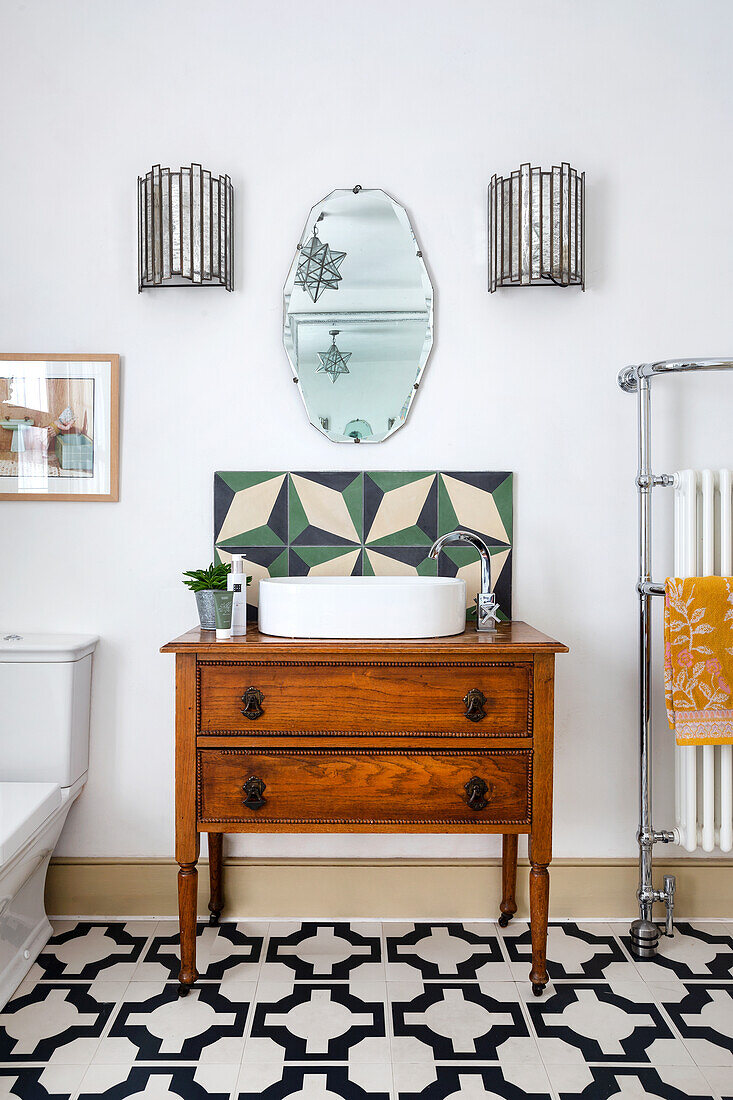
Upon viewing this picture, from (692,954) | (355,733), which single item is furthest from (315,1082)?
A: (692,954)

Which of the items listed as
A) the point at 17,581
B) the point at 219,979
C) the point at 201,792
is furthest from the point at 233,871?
the point at 17,581

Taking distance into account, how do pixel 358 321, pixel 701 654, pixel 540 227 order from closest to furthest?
pixel 701 654, pixel 540 227, pixel 358 321

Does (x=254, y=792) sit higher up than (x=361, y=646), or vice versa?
(x=361, y=646)

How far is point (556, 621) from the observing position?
2.26 meters

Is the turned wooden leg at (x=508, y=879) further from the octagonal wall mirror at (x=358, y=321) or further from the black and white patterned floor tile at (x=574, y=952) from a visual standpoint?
the octagonal wall mirror at (x=358, y=321)

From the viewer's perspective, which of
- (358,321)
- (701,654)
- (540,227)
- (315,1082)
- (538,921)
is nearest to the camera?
(315,1082)

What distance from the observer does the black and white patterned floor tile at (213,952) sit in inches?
76.7

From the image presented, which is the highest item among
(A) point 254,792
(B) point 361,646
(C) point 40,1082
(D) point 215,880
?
(B) point 361,646

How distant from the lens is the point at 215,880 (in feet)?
7.15

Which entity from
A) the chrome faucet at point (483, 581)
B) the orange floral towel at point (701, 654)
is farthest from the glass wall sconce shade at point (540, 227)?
the orange floral towel at point (701, 654)

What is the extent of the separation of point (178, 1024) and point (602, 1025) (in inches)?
35.9

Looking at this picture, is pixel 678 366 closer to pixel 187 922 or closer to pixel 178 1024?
pixel 187 922

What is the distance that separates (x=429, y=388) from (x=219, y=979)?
5.19ft

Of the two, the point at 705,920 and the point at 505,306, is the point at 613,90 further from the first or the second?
the point at 705,920
